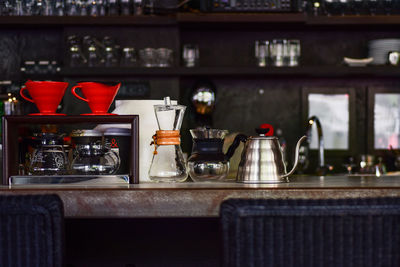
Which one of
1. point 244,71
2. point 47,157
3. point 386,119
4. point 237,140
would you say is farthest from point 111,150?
point 386,119

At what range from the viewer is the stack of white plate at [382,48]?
3377mm

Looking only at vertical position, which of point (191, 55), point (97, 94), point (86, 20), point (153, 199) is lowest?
point (153, 199)

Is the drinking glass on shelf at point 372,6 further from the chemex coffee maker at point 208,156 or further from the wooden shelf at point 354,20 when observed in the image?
the chemex coffee maker at point 208,156

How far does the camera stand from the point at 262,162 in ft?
4.57

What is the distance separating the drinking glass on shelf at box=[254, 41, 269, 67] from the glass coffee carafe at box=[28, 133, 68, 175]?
2.08 m

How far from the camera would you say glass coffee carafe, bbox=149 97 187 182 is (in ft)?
4.67

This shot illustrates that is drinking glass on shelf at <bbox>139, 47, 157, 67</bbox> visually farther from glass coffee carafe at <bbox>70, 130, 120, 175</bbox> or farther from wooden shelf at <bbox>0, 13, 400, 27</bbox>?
glass coffee carafe at <bbox>70, 130, 120, 175</bbox>

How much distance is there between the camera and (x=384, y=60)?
3400mm

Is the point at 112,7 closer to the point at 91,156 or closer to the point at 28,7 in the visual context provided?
the point at 28,7

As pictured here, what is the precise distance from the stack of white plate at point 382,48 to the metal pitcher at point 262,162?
7.39ft

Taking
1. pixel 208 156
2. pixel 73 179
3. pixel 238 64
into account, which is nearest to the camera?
pixel 73 179

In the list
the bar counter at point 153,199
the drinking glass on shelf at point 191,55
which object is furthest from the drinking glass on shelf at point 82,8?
the bar counter at point 153,199

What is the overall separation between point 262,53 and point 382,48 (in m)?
0.81

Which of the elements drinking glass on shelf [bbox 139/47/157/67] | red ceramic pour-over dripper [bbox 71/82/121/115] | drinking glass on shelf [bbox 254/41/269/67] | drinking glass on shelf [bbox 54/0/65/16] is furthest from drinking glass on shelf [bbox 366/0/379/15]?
red ceramic pour-over dripper [bbox 71/82/121/115]
